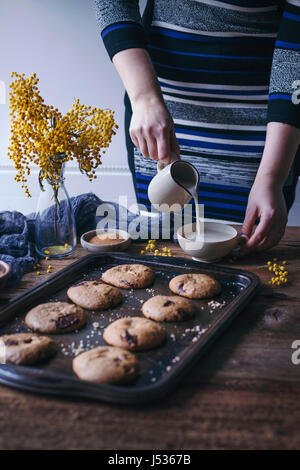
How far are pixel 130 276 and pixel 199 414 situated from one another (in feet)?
1.75

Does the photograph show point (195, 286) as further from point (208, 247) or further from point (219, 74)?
point (219, 74)

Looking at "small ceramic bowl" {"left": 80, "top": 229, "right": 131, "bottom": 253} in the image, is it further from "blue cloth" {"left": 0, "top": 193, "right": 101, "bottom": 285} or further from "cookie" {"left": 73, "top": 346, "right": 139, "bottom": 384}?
"cookie" {"left": 73, "top": 346, "right": 139, "bottom": 384}

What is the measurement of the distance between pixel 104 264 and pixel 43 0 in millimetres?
2207

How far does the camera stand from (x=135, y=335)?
94 centimetres

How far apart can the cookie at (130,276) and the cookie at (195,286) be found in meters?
0.07

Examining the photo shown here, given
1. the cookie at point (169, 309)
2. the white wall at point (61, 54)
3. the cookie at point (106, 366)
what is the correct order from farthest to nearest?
the white wall at point (61, 54), the cookie at point (169, 309), the cookie at point (106, 366)

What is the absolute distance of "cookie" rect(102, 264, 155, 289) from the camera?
1.21m

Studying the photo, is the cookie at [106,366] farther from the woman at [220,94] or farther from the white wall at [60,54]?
the white wall at [60,54]

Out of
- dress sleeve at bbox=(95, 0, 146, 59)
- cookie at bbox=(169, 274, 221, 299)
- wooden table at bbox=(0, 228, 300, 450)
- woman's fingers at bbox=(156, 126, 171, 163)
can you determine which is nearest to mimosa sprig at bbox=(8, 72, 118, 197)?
woman's fingers at bbox=(156, 126, 171, 163)

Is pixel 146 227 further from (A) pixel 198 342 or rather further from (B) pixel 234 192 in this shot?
(A) pixel 198 342

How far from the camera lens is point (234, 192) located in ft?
6.00

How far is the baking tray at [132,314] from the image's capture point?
2.52ft

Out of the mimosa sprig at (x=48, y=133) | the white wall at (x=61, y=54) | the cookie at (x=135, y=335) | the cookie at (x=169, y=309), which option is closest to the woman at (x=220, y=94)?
the mimosa sprig at (x=48, y=133)

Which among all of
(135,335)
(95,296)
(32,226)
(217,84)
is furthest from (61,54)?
(135,335)
